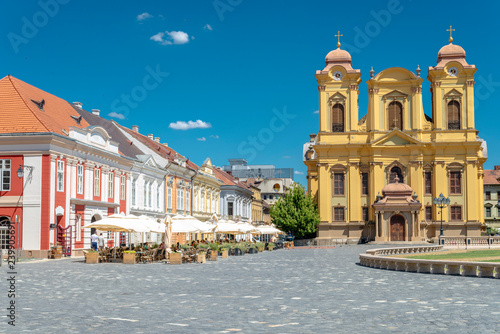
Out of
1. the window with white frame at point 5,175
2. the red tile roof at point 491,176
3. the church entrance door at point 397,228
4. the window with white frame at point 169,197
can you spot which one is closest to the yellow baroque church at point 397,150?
the church entrance door at point 397,228

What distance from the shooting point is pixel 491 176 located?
11362cm

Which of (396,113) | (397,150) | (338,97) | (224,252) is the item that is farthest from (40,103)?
(396,113)

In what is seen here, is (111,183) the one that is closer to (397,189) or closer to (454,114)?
(397,189)

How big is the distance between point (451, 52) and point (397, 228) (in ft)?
65.8

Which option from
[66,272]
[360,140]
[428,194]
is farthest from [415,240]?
[66,272]

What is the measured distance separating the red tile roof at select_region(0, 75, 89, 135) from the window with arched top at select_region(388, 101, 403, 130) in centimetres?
3672

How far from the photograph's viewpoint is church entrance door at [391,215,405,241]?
65250mm

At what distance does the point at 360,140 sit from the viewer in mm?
69125

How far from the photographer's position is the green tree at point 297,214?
68625mm

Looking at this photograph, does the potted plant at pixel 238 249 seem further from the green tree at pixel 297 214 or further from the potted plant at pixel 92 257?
the green tree at pixel 297 214

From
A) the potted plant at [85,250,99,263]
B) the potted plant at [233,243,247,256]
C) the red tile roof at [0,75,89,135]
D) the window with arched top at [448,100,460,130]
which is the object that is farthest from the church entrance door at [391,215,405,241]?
the potted plant at [85,250,99,263]

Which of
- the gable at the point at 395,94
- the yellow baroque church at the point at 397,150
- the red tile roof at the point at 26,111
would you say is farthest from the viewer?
→ the gable at the point at 395,94

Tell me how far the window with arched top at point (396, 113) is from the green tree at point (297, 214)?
12350 mm

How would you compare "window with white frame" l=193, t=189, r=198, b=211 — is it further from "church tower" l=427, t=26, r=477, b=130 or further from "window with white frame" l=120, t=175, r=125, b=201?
"church tower" l=427, t=26, r=477, b=130
